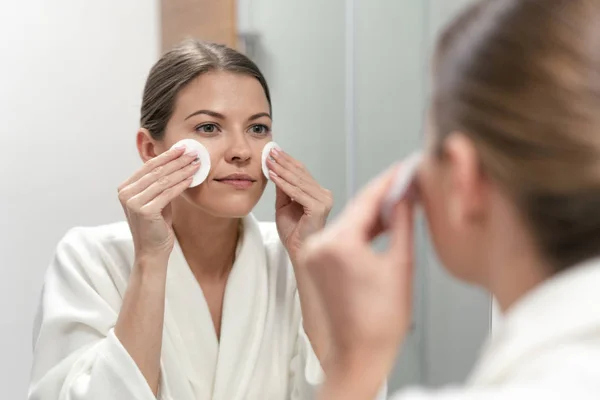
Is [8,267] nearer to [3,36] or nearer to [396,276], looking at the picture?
[3,36]

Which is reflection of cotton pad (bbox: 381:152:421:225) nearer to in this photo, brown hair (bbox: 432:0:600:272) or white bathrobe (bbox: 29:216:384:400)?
brown hair (bbox: 432:0:600:272)

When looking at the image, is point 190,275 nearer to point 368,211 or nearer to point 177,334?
point 177,334

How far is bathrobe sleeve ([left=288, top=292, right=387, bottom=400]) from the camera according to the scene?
1151mm

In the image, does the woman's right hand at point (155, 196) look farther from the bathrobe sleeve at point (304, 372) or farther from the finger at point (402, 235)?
the finger at point (402, 235)

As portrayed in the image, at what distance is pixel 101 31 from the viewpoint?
2.03m

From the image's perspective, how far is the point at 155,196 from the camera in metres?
1.11

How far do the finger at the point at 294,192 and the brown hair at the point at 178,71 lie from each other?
164mm

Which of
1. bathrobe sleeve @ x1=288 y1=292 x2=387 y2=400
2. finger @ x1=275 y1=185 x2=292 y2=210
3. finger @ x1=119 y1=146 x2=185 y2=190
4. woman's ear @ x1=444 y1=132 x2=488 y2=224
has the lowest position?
bathrobe sleeve @ x1=288 y1=292 x2=387 y2=400

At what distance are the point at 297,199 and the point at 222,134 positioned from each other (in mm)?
164

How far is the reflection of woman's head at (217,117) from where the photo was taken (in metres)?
1.17

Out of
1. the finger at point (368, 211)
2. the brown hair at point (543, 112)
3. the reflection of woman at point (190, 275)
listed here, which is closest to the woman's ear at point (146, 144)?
the reflection of woman at point (190, 275)

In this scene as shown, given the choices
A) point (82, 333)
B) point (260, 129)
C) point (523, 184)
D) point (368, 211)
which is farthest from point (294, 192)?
point (523, 184)

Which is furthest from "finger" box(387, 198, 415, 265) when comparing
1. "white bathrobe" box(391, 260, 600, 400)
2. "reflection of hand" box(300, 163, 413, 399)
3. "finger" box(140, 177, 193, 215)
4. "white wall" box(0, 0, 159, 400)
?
"white wall" box(0, 0, 159, 400)

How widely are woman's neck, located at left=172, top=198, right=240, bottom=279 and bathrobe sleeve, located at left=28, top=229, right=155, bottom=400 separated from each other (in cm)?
13
